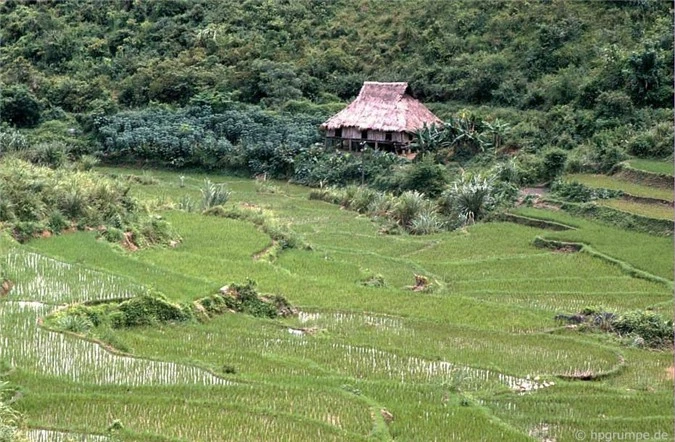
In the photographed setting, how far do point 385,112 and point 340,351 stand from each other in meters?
22.2

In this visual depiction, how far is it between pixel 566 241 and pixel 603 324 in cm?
685

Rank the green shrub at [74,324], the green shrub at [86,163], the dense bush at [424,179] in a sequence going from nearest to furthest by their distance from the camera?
1. the green shrub at [74,324]
2. the dense bush at [424,179]
3. the green shrub at [86,163]

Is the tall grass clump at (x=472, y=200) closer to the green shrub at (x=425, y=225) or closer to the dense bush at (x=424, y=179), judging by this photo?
the green shrub at (x=425, y=225)

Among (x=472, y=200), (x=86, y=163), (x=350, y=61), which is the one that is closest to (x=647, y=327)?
(x=472, y=200)

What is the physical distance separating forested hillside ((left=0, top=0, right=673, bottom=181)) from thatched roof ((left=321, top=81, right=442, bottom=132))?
4.70 ft

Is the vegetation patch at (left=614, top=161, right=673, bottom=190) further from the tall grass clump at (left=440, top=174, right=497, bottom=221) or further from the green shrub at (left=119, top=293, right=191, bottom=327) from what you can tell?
the green shrub at (left=119, top=293, right=191, bottom=327)

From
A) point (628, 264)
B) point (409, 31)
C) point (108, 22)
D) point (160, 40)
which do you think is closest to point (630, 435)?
point (628, 264)

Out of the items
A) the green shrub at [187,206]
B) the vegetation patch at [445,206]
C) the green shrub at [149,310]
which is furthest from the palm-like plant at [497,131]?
the green shrub at [149,310]

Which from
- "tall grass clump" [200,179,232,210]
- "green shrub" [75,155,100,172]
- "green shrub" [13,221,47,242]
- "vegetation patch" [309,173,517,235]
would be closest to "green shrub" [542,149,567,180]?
"vegetation patch" [309,173,517,235]

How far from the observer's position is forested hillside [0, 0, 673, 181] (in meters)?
30.3

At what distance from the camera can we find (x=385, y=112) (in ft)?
108

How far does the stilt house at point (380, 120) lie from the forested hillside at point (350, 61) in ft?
4.72

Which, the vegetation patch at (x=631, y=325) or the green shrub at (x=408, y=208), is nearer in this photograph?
the vegetation patch at (x=631, y=325)

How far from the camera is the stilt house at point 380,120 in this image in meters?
32.4
